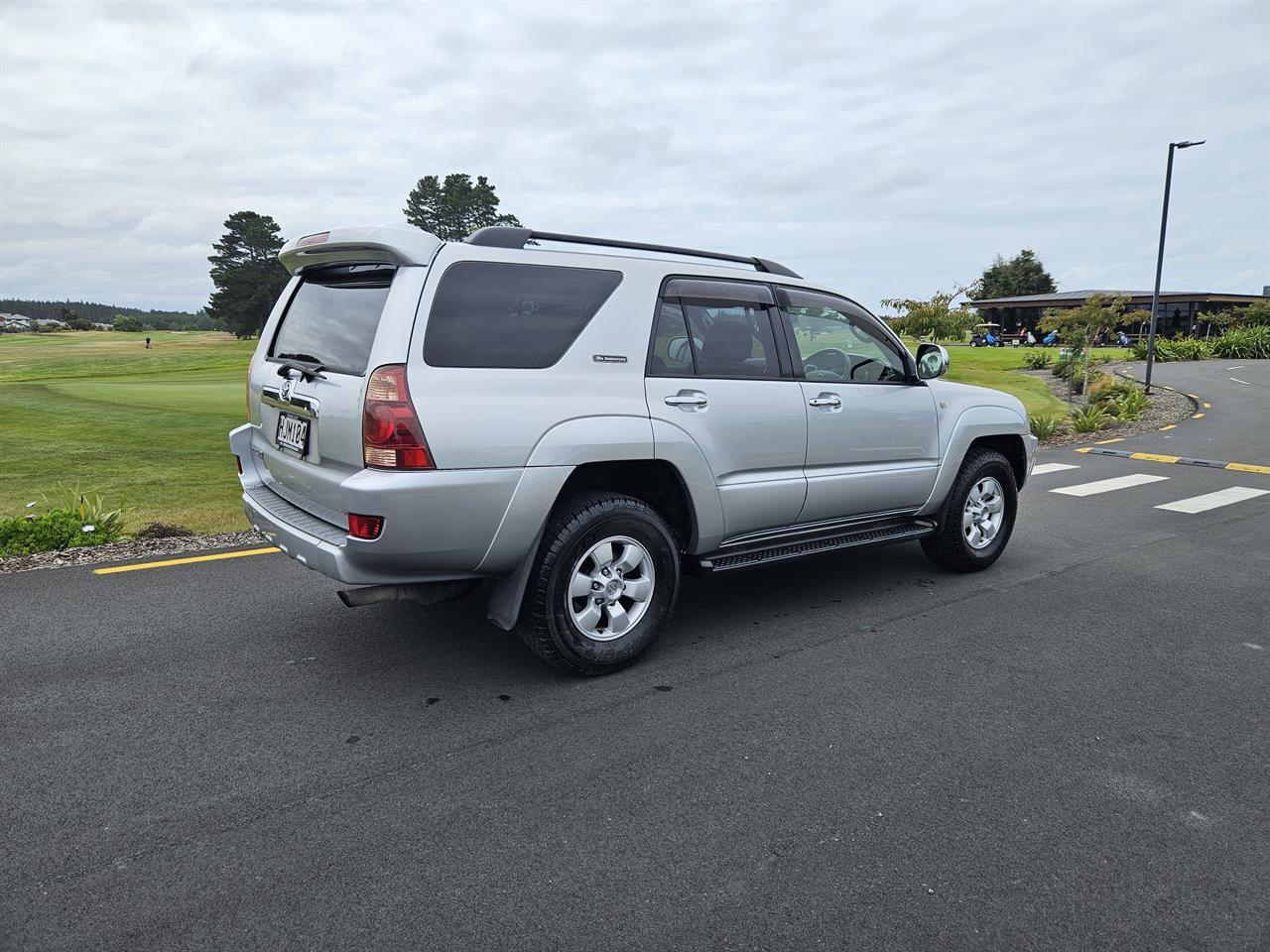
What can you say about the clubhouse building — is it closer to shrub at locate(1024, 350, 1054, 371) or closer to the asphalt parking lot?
shrub at locate(1024, 350, 1054, 371)

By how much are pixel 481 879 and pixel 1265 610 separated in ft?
16.1

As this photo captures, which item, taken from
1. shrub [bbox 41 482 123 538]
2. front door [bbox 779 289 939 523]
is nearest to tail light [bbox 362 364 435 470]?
front door [bbox 779 289 939 523]

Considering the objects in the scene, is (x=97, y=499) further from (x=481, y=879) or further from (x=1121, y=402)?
(x=1121, y=402)

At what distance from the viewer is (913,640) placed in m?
4.49

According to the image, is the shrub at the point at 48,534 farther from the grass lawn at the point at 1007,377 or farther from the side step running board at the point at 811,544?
the grass lawn at the point at 1007,377

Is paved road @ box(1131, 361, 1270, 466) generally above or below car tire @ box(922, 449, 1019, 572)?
below

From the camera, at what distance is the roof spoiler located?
11.5ft

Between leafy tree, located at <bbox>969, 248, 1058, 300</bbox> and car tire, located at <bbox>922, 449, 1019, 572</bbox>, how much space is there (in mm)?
87911

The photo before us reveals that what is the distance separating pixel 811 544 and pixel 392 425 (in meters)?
2.46

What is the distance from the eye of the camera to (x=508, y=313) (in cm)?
365

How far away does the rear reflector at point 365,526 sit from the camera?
334 centimetres

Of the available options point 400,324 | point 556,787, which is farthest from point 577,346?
point 556,787

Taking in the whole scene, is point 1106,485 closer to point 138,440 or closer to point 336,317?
point 336,317

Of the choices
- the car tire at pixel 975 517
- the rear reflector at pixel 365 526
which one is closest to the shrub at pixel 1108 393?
the car tire at pixel 975 517
